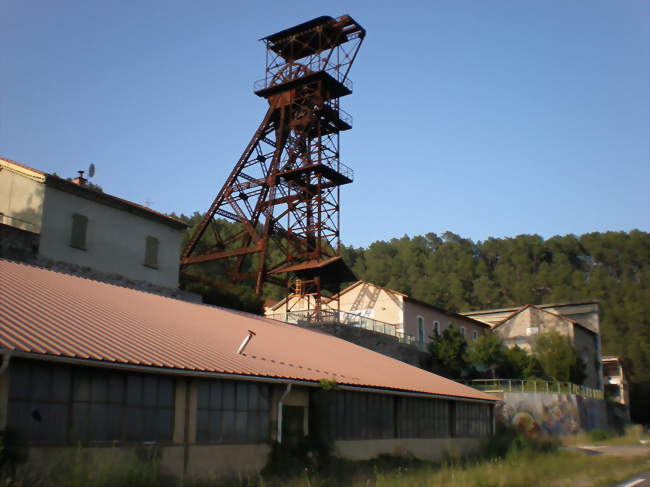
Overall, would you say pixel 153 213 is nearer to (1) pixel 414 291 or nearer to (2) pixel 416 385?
(2) pixel 416 385

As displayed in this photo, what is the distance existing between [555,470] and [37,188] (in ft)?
78.3

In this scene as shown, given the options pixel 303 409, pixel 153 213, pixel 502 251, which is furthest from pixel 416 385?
pixel 502 251

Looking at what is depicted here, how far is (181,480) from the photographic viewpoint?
14.2m

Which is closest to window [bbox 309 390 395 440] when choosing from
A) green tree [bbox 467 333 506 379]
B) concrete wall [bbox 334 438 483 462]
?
concrete wall [bbox 334 438 483 462]

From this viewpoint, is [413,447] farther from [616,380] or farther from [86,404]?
[616,380]

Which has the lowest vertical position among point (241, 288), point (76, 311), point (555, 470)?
point (555, 470)

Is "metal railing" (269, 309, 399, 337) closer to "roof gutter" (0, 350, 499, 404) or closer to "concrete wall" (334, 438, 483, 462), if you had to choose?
"concrete wall" (334, 438, 483, 462)

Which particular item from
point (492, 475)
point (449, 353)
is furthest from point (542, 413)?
point (492, 475)

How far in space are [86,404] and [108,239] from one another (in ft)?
60.3

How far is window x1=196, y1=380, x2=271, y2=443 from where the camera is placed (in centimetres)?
1669

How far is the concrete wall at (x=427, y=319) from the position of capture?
5012 cm

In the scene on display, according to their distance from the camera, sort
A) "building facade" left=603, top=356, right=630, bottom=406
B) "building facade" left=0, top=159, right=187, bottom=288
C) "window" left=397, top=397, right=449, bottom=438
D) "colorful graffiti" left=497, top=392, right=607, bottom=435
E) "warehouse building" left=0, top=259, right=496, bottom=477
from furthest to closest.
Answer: "building facade" left=603, top=356, right=630, bottom=406 < "colorful graffiti" left=497, top=392, right=607, bottom=435 < "building facade" left=0, top=159, right=187, bottom=288 < "window" left=397, top=397, right=449, bottom=438 < "warehouse building" left=0, top=259, right=496, bottom=477

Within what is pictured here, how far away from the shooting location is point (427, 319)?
5303 centimetres

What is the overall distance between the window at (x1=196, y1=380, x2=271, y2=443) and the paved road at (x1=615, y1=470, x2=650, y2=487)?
34.0ft
